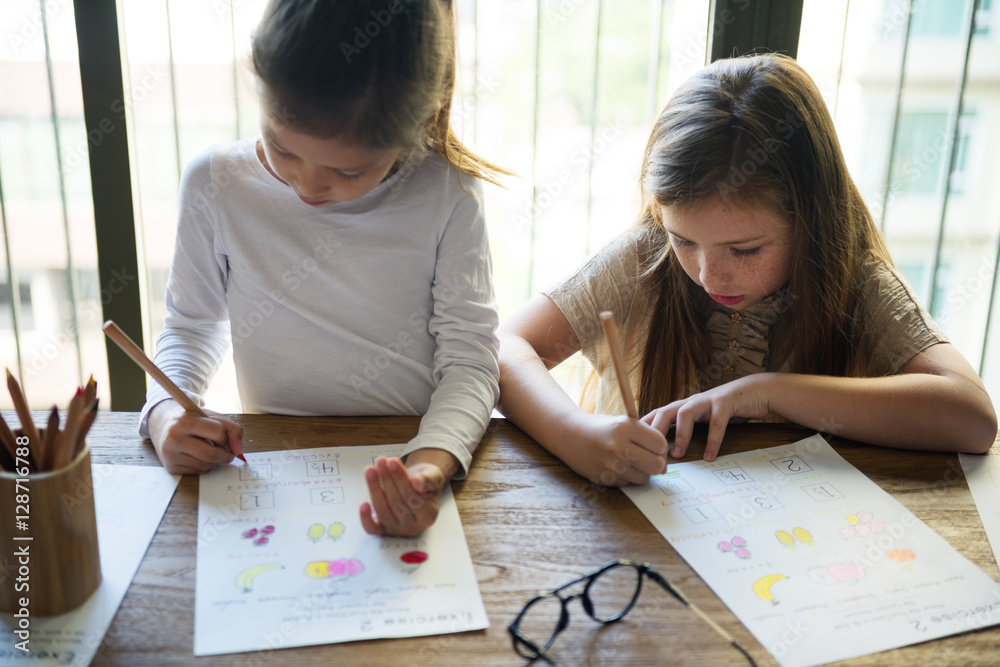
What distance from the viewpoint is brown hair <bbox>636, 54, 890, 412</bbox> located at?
978 mm

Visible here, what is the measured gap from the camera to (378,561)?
668 mm

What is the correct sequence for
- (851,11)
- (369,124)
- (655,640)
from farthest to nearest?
(851,11)
(369,124)
(655,640)

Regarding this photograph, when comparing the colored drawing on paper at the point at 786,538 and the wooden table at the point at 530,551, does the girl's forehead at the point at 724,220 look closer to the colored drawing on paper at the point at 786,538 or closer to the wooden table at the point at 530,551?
the wooden table at the point at 530,551

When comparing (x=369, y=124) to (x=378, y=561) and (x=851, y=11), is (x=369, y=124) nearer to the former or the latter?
(x=378, y=561)

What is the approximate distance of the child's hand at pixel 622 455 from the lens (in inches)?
31.9

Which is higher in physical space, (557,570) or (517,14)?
(517,14)

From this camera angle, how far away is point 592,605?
62cm

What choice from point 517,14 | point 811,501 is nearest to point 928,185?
point 517,14

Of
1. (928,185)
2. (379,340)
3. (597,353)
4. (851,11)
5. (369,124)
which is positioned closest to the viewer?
(369,124)

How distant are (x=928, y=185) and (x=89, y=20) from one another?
1863mm

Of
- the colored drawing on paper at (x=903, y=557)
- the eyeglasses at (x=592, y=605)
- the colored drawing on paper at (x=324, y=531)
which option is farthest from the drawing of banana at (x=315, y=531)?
the colored drawing on paper at (x=903, y=557)

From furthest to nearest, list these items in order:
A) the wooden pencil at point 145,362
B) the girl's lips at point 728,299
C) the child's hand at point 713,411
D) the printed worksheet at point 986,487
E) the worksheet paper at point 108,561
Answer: the girl's lips at point 728,299 < the child's hand at point 713,411 < the printed worksheet at point 986,487 < the wooden pencil at point 145,362 < the worksheet paper at point 108,561

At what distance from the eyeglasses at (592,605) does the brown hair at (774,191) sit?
524 mm

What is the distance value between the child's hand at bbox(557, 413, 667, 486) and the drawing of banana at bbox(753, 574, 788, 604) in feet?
0.57
